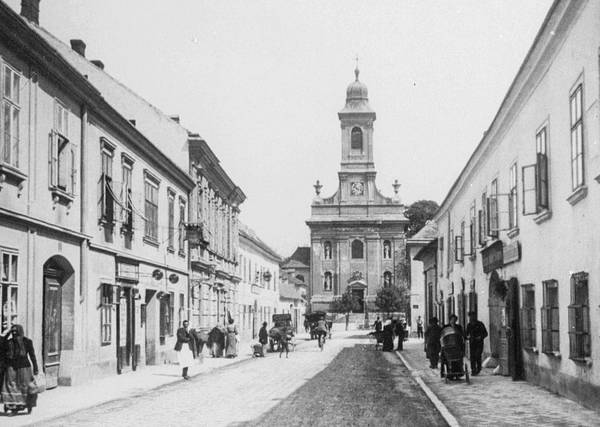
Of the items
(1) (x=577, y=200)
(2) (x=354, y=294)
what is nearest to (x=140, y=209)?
(1) (x=577, y=200)

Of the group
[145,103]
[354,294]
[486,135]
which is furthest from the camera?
[354,294]

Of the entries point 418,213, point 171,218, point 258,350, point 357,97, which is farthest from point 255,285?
point 418,213

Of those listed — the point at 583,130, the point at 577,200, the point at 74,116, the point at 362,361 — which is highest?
the point at 74,116

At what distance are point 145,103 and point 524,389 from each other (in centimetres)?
1691

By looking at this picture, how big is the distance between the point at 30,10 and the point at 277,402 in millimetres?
11204

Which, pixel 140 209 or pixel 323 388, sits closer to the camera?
pixel 323 388

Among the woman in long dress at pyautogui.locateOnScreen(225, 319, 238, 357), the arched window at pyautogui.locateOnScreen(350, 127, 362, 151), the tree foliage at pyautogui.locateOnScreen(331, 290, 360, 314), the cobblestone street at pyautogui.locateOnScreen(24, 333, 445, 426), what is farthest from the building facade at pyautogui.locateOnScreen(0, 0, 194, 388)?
the arched window at pyautogui.locateOnScreen(350, 127, 362, 151)

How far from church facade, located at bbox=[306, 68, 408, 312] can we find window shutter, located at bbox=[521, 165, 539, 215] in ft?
248

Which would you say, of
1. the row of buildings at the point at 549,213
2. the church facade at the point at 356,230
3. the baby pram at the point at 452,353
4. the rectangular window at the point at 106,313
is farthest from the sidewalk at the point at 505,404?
the church facade at the point at 356,230

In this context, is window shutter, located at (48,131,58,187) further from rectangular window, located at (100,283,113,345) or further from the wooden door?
rectangular window, located at (100,283,113,345)

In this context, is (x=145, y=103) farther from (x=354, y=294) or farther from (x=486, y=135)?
(x=354, y=294)

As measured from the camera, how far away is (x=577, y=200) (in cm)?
1366

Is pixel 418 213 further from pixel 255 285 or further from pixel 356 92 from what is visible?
pixel 255 285

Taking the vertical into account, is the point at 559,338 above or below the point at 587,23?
below
